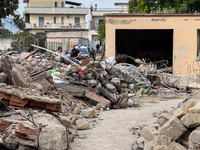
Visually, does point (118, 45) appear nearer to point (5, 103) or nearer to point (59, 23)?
point (5, 103)

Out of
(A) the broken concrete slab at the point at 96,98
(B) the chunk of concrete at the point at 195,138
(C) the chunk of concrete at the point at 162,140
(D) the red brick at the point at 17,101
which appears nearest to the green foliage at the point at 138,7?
(A) the broken concrete slab at the point at 96,98

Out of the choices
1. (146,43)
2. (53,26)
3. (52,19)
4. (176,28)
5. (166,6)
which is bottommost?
(146,43)

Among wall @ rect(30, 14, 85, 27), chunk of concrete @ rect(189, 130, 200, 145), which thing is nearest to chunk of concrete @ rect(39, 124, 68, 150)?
chunk of concrete @ rect(189, 130, 200, 145)

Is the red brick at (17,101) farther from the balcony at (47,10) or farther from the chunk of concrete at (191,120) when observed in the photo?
the balcony at (47,10)

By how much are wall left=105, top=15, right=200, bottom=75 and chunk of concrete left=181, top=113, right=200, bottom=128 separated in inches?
512

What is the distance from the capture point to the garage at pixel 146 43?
82.1ft

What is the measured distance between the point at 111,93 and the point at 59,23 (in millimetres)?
41490

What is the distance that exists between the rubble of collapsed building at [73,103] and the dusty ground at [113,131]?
0.80 feet

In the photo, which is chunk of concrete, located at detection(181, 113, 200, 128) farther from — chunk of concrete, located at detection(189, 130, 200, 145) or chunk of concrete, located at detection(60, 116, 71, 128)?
chunk of concrete, located at detection(60, 116, 71, 128)

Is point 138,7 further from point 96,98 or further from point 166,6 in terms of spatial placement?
point 96,98

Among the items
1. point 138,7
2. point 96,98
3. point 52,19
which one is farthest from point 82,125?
point 52,19

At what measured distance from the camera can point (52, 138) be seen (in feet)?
16.5

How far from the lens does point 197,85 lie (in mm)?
14211

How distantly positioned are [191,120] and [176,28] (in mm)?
14058
